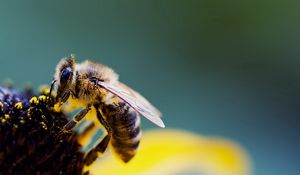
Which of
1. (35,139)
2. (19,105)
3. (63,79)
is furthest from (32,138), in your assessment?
(63,79)

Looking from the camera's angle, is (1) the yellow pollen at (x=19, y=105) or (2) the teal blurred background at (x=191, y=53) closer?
(1) the yellow pollen at (x=19, y=105)

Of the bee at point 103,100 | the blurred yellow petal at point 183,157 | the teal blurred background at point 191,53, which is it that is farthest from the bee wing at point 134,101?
the teal blurred background at point 191,53

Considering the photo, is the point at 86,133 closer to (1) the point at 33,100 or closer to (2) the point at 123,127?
(2) the point at 123,127

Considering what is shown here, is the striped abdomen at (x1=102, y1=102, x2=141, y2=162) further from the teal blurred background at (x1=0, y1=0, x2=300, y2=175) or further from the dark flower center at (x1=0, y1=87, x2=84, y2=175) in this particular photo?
the teal blurred background at (x1=0, y1=0, x2=300, y2=175)

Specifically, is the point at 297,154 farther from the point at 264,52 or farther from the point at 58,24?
the point at 58,24

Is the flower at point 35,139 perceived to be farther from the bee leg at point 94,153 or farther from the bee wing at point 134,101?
the bee wing at point 134,101
